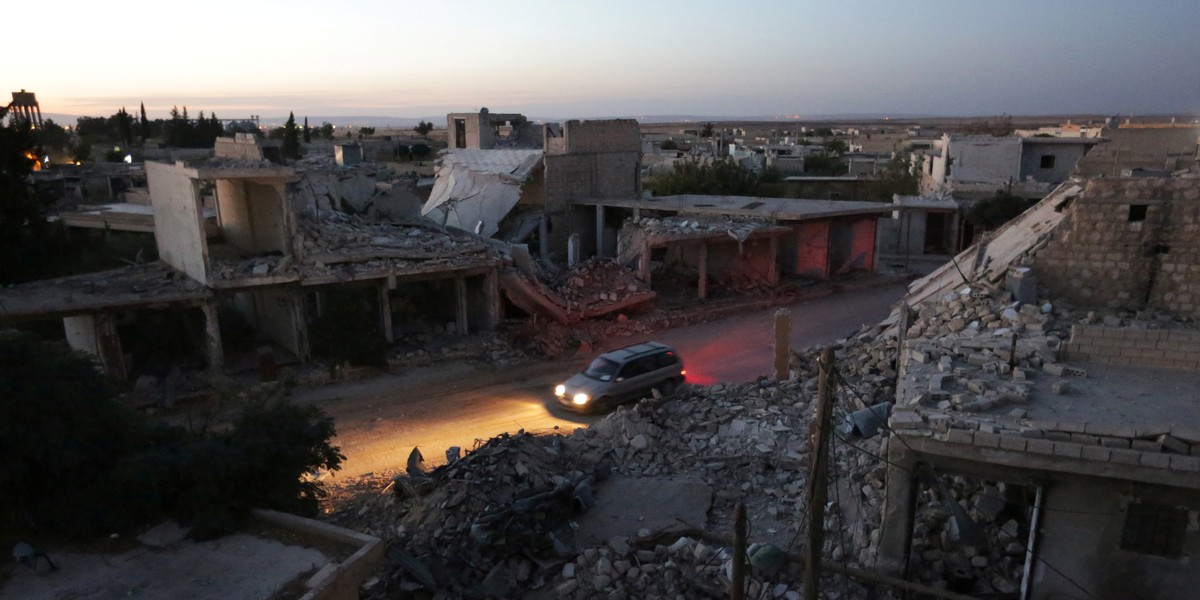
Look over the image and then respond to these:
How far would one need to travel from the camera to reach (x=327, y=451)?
33.3ft

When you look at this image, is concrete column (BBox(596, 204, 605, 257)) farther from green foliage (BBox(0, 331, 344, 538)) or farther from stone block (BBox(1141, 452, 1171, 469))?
stone block (BBox(1141, 452, 1171, 469))

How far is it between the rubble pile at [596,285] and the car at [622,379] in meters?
6.43

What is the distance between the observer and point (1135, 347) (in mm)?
10031

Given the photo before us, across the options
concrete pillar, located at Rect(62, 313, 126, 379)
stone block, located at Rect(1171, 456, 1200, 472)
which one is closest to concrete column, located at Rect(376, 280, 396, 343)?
concrete pillar, located at Rect(62, 313, 126, 379)

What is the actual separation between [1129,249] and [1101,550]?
24.1 feet

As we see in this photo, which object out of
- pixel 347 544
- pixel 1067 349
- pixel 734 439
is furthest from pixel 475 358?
pixel 1067 349

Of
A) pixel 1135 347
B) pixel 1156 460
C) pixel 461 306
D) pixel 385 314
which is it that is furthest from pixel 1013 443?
pixel 385 314

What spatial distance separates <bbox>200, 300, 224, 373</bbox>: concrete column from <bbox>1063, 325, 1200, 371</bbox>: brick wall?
18.7 metres

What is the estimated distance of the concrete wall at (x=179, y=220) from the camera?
18.5 m

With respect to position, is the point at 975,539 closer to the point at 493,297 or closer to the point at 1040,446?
the point at 1040,446

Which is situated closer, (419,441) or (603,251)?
(419,441)

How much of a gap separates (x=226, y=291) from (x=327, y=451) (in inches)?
433

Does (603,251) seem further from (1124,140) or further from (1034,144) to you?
(1034,144)

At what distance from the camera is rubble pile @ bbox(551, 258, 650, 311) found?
23.6 metres
